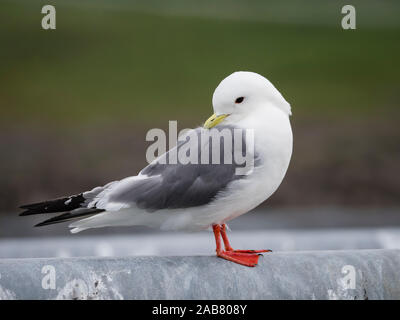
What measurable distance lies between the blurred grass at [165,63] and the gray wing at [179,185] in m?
8.00

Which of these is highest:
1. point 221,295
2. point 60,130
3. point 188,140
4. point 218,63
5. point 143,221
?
point 218,63

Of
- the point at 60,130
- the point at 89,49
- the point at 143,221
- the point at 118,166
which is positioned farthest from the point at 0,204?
the point at 89,49

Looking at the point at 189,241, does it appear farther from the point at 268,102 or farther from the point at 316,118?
the point at 316,118

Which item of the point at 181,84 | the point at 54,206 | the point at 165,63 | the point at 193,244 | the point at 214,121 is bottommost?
the point at 193,244

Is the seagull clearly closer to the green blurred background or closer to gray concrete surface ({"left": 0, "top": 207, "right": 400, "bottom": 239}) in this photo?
gray concrete surface ({"left": 0, "top": 207, "right": 400, "bottom": 239})

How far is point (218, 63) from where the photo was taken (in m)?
13.5

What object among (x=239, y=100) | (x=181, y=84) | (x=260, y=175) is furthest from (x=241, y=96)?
(x=181, y=84)

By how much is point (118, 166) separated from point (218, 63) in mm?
5483

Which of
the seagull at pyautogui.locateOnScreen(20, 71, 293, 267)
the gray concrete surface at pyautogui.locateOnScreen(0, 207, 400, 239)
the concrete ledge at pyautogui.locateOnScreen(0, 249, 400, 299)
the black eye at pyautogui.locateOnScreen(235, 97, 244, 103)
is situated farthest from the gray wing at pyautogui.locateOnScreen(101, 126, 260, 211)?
the gray concrete surface at pyautogui.locateOnScreen(0, 207, 400, 239)

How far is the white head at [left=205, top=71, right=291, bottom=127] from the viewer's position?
2.73 metres

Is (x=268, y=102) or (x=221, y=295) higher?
(x=268, y=102)

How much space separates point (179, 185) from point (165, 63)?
11.5m

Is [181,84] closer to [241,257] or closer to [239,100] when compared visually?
[239,100]

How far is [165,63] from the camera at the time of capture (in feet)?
46.0
